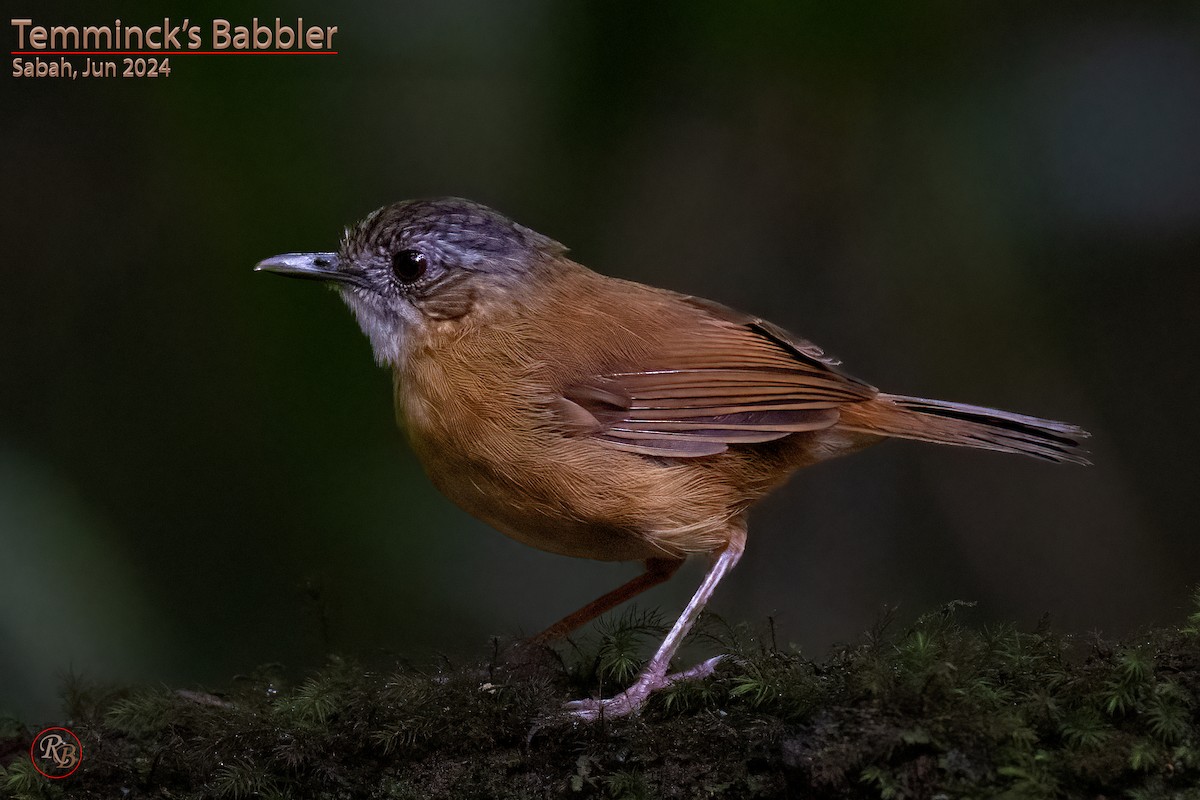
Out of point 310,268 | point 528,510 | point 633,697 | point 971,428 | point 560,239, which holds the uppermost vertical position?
point 560,239

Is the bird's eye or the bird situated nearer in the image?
the bird

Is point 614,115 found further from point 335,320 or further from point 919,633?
point 919,633

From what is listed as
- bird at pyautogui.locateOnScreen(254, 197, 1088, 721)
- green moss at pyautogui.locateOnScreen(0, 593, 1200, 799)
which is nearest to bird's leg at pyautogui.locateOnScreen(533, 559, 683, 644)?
bird at pyautogui.locateOnScreen(254, 197, 1088, 721)

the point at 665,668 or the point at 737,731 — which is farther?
the point at 665,668

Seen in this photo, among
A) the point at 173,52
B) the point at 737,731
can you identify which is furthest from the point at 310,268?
the point at 737,731

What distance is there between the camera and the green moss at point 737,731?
7.63 ft

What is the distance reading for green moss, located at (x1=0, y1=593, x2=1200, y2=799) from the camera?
7.63 feet

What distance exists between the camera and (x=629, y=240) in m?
5.34

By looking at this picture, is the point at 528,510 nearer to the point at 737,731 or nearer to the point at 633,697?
the point at 633,697

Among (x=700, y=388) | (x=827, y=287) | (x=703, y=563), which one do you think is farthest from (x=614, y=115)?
(x=703, y=563)

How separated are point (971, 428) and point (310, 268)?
2394 mm

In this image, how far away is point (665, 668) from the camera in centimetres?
309

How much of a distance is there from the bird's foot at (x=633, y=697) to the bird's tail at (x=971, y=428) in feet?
3.40

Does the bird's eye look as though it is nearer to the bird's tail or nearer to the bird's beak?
the bird's beak
